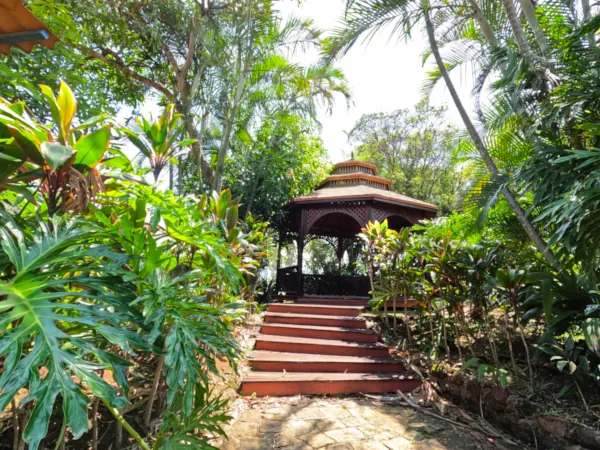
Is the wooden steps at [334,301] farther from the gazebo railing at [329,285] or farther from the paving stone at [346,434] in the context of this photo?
the paving stone at [346,434]

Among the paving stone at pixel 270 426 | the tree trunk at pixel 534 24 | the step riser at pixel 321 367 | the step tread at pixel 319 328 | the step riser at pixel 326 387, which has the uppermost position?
the tree trunk at pixel 534 24

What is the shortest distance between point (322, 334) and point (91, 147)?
4.76 metres

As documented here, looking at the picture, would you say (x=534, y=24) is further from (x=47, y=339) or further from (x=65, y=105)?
(x=47, y=339)

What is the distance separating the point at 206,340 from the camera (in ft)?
4.98

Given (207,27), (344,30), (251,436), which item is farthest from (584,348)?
(207,27)

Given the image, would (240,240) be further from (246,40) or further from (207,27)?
(207,27)

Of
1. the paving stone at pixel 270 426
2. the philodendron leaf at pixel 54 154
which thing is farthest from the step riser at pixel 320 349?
the philodendron leaf at pixel 54 154

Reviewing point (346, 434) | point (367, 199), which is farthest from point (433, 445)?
point (367, 199)

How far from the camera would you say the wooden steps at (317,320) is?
5.82 meters

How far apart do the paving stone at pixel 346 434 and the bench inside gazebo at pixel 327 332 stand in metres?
0.98

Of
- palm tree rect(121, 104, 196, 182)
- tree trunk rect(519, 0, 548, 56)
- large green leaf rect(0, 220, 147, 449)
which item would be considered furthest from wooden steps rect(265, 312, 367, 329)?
large green leaf rect(0, 220, 147, 449)

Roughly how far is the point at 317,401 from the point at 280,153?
7.38 metres

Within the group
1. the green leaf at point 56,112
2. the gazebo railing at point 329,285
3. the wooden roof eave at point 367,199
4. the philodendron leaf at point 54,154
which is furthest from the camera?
the gazebo railing at point 329,285

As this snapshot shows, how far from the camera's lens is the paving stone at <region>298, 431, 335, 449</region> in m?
2.71
